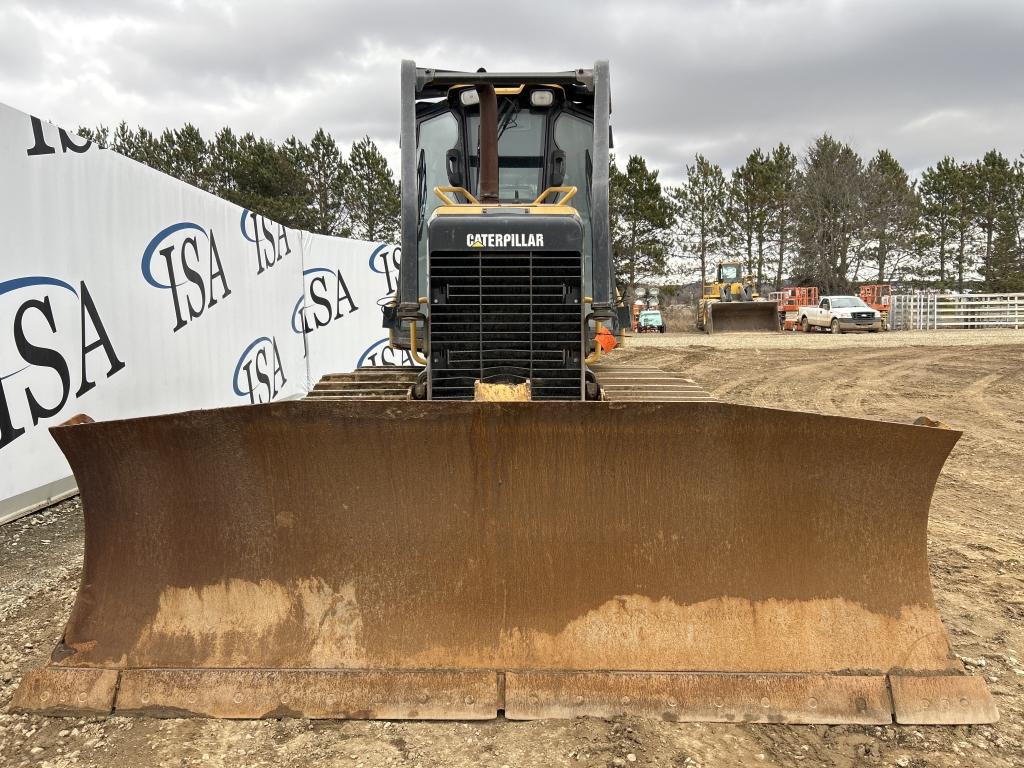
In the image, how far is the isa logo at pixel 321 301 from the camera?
10203 mm

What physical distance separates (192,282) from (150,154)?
3143 cm

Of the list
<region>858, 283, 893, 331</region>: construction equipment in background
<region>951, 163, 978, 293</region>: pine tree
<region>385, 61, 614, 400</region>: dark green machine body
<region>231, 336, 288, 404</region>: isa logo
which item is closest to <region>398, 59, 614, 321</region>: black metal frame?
<region>385, 61, 614, 400</region>: dark green machine body

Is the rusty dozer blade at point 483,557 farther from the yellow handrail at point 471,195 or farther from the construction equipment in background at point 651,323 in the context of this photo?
the construction equipment in background at point 651,323

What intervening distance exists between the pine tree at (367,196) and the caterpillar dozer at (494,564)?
33876 mm

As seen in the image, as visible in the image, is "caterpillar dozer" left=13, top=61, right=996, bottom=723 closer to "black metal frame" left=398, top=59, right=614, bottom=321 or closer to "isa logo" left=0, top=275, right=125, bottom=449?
"black metal frame" left=398, top=59, right=614, bottom=321

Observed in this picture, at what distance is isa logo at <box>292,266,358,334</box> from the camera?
1020 centimetres

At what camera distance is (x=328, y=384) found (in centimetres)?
471

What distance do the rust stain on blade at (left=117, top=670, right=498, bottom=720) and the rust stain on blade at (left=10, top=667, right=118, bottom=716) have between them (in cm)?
5

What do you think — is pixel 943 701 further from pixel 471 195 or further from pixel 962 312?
pixel 962 312

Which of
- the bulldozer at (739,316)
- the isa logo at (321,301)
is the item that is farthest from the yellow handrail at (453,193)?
the bulldozer at (739,316)

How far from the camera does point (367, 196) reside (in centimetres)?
Result: 3534

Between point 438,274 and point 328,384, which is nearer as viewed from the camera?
→ point 438,274

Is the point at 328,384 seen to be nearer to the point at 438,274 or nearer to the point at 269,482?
the point at 438,274

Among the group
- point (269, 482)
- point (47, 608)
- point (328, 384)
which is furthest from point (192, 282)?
point (269, 482)
